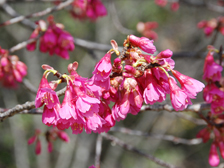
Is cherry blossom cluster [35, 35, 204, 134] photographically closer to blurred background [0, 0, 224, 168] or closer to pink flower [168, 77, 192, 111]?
pink flower [168, 77, 192, 111]

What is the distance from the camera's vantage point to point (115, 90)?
0.93 meters

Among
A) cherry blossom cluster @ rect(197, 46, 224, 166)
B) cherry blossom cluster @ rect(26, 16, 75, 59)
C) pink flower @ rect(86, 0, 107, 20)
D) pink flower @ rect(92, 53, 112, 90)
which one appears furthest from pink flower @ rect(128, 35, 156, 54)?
pink flower @ rect(86, 0, 107, 20)

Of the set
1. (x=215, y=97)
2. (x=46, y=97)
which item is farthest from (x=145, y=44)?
(x=215, y=97)

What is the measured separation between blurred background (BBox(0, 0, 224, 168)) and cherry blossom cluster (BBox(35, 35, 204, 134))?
12.7 feet

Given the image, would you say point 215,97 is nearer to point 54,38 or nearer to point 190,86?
point 190,86

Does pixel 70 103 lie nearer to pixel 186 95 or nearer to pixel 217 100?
pixel 186 95

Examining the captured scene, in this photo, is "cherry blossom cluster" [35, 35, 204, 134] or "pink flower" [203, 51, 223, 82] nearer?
"cherry blossom cluster" [35, 35, 204, 134]

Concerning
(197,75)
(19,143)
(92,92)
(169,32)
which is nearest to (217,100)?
(92,92)

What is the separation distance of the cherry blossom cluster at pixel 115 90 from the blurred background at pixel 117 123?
12.7 ft

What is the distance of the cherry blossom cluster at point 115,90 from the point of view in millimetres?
832

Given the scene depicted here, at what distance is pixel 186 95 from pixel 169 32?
623 cm

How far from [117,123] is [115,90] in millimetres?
4633

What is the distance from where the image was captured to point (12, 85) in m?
2.80

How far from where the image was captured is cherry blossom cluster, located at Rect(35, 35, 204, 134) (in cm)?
83
